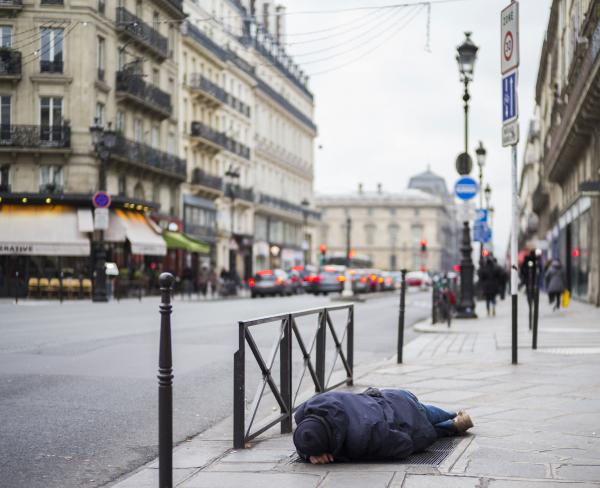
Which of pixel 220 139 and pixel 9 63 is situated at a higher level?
pixel 9 63

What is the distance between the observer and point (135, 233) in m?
44.8

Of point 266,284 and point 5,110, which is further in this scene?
point 266,284

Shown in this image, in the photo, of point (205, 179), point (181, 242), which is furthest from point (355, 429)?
point (205, 179)

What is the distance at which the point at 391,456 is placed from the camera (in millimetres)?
5883

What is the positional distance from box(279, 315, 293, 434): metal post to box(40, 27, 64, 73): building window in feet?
124

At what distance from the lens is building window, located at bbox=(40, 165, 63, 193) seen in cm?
4256

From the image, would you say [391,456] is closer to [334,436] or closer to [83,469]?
[334,436]

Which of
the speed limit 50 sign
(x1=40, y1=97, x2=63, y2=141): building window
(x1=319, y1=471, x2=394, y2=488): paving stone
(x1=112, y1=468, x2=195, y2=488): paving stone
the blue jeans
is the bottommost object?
(x1=112, y1=468, x2=195, y2=488): paving stone

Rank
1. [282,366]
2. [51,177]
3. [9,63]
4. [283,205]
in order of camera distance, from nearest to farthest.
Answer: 1. [282,366]
2. [9,63]
3. [51,177]
4. [283,205]

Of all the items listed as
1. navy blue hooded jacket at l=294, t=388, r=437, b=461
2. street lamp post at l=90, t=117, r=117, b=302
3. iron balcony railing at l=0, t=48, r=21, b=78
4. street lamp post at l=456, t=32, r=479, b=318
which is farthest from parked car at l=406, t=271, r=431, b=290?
navy blue hooded jacket at l=294, t=388, r=437, b=461

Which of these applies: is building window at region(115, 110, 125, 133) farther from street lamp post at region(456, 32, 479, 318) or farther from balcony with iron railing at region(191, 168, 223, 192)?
street lamp post at region(456, 32, 479, 318)

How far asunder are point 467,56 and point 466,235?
16.2 feet

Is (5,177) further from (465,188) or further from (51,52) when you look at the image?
(465,188)

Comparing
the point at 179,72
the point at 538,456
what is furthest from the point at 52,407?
the point at 179,72
